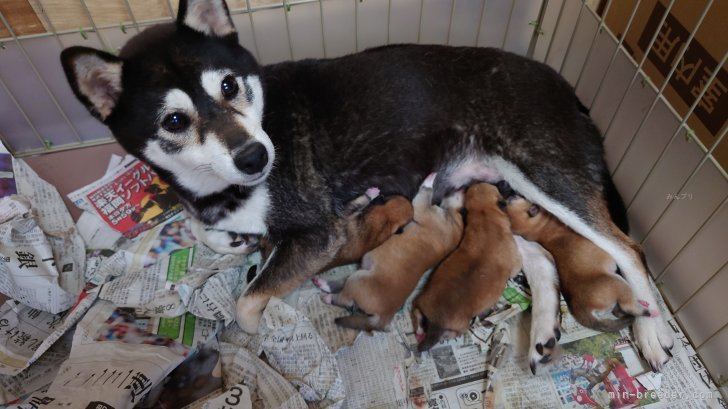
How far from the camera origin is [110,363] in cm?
159

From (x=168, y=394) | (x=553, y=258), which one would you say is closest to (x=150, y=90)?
(x=168, y=394)

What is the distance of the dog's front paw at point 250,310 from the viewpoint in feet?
5.57

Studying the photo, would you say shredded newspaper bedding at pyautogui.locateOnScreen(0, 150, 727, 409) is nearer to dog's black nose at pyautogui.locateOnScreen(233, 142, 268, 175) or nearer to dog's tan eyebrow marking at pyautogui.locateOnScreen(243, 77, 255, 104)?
dog's black nose at pyautogui.locateOnScreen(233, 142, 268, 175)

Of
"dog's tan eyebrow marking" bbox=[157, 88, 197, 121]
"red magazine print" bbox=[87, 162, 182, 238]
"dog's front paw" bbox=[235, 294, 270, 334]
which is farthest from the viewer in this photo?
"red magazine print" bbox=[87, 162, 182, 238]

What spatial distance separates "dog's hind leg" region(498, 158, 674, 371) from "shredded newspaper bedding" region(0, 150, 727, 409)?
8cm

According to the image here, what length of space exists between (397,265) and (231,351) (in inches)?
26.1

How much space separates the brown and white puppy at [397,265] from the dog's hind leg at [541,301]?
0.28 meters

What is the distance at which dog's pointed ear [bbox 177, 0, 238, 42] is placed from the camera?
1.39 meters

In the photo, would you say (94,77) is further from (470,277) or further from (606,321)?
(606,321)

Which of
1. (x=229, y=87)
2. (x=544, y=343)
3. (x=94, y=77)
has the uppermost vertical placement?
(x=94, y=77)

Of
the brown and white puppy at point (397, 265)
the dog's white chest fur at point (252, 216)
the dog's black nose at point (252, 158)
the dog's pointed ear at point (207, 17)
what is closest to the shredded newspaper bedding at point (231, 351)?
the brown and white puppy at point (397, 265)

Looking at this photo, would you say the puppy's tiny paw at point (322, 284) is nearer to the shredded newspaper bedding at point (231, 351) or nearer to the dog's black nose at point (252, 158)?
the shredded newspaper bedding at point (231, 351)

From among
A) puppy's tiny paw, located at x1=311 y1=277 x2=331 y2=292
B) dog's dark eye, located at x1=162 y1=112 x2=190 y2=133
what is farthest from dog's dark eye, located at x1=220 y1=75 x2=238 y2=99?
puppy's tiny paw, located at x1=311 y1=277 x2=331 y2=292

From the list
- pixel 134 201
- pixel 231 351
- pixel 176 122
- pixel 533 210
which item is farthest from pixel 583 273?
pixel 134 201
